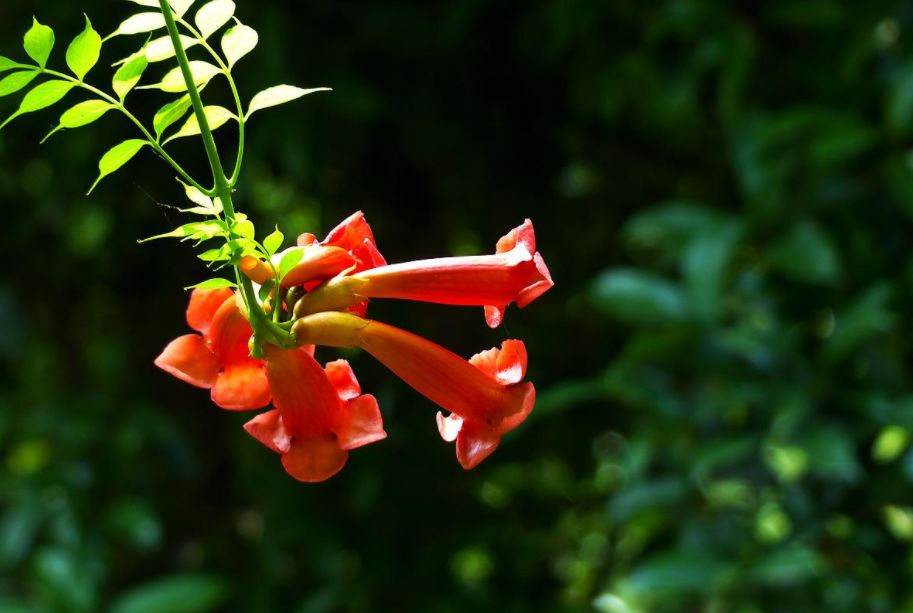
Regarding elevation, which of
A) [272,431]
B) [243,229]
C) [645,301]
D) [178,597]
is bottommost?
[178,597]

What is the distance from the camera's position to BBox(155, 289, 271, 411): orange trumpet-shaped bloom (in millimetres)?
582

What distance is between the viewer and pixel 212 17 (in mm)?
629

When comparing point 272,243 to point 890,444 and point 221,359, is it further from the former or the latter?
point 890,444

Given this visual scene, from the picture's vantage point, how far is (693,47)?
1633 mm

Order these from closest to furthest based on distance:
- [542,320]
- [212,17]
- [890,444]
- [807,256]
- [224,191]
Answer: [224,191] < [212,17] < [807,256] < [890,444] < [542,320]

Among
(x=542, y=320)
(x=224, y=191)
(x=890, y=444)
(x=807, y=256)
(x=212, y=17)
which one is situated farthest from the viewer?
(x=542, y=320)

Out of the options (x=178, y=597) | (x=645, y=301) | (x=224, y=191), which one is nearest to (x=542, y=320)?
(x=645, y=301)

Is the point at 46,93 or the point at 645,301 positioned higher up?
the point at 46,93

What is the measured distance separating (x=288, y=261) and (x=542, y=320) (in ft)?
4.94

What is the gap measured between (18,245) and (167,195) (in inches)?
18.7

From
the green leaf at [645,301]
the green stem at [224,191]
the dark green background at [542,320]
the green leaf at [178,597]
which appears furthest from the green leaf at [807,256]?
the green stem at [224,191]

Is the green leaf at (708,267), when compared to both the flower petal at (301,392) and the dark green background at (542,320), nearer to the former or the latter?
the dark green background at (542,320)

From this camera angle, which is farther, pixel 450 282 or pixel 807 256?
pixel 807 256

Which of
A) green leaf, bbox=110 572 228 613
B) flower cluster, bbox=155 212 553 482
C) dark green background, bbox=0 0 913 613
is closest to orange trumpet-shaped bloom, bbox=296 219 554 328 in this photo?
flower cluster, bbox=155 212 553 482
